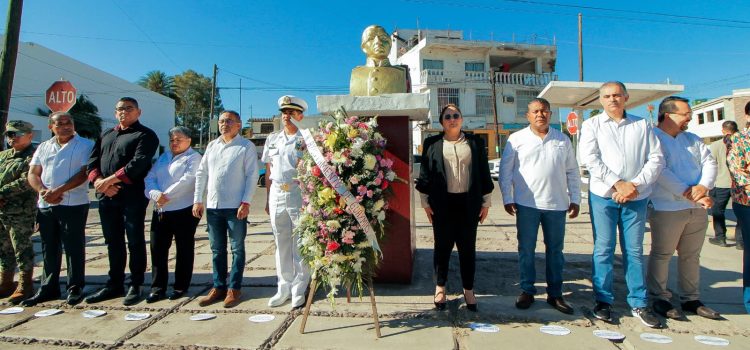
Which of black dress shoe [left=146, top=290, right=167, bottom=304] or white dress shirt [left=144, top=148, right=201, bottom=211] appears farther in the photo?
white dress shirt [left=144, top=148, right=201, bottom=211]

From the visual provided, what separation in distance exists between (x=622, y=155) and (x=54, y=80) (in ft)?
89.3

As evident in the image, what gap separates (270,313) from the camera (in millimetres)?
3244

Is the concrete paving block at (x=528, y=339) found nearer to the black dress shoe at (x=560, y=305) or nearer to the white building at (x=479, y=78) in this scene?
the black dress shoe at (x=560, y=305)

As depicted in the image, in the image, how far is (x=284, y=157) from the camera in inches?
132

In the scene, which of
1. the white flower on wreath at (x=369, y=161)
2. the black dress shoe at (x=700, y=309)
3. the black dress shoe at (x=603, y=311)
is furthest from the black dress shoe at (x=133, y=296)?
the black dress shoe at (x=700, y=309)

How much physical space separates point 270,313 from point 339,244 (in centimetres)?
95

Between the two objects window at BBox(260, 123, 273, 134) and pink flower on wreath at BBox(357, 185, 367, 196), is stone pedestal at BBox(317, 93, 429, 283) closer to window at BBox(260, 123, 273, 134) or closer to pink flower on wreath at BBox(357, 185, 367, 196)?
pink flower on wreath at BBox(357, 185, 367, 196)

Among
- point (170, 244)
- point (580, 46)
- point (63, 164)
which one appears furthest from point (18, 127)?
point (580, 46)

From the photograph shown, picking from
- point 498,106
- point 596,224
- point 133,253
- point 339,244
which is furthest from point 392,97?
point 498,106

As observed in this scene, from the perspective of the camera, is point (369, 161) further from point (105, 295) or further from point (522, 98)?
point (522, 98)

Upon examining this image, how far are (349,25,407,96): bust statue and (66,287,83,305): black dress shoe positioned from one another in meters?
3.10

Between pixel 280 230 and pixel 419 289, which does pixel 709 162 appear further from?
pixel 280 230

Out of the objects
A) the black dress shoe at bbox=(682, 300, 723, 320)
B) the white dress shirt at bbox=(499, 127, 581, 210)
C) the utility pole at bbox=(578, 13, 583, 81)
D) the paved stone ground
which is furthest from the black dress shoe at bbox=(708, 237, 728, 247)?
the utility pole at bbox=(578, 13, 583, 81)

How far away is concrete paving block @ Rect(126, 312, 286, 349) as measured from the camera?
2719 mm
